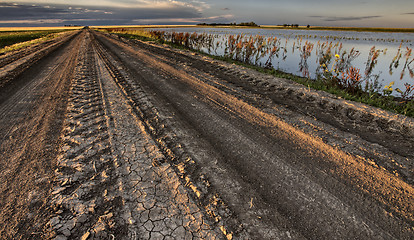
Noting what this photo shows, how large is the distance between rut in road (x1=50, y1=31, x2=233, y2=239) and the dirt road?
0.01 metres

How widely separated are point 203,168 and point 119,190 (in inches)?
42.0

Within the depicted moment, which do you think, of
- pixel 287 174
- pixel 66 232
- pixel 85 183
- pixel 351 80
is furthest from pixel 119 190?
pixel 351 80

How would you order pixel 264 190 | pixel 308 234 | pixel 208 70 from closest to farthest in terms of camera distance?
pixel 308 234 → pixel 264 190 → pixel 208 70

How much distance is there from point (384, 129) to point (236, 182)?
132 inches

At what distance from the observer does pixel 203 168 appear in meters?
2.67

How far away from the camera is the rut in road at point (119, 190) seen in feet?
6.07

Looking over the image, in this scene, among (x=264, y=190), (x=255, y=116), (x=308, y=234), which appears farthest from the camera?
(x=255, y=116)

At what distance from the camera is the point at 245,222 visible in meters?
1.93

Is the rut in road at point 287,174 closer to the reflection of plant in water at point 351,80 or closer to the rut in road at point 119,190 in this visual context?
the rut in road at point 119,190

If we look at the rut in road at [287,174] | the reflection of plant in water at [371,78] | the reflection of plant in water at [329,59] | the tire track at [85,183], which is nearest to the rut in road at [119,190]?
the tire track at [85,183]

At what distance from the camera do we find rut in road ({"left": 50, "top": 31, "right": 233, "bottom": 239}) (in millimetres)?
1849

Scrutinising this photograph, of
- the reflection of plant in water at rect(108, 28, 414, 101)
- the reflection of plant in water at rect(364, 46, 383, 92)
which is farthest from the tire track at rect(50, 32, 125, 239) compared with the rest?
the reflection of plant in water at rect(364, 46, 383, 92)

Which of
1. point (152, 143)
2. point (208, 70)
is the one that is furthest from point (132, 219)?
point (208, 70)

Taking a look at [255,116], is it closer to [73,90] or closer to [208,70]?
[208,70]
